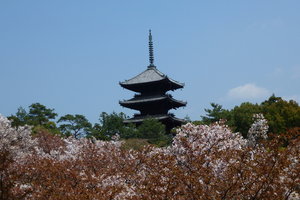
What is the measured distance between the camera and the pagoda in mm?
48344

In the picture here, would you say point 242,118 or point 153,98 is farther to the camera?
point 153,98

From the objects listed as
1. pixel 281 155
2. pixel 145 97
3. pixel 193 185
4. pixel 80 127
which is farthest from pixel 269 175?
pixel 80 127

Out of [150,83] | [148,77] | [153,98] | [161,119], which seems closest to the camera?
[161,119]

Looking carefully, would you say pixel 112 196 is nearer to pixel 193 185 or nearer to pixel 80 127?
pixel 193 185

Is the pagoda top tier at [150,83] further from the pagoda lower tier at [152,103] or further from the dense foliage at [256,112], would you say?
the dense foliage at [256,112]

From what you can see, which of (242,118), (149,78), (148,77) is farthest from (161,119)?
(242,118)

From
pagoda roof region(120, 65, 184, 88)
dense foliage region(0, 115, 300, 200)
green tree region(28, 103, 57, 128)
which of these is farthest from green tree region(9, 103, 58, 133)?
dense foliage region(0, 115, 300, 200)

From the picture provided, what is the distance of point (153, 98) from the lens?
48781 mm

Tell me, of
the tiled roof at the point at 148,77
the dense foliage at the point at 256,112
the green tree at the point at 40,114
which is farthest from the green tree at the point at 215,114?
the green tree at the point at 40,114

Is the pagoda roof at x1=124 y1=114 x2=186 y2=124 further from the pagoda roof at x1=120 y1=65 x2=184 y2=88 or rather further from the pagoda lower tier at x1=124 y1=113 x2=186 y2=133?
the pagoda roof at x1=120 y1=65 x2=184 y2=88

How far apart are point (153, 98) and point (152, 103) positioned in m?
0.72

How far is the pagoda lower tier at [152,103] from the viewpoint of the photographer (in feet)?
159

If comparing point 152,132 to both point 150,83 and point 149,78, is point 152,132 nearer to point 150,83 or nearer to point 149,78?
point 150,83

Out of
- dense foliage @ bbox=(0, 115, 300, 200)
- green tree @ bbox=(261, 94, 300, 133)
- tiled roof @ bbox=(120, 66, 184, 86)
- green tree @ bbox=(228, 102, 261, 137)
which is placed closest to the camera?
dense foliage @ bbox=(0, 115, 300, 200)
